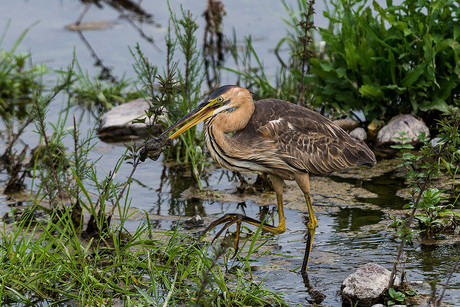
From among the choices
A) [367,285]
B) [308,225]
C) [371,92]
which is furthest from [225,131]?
[371,92]

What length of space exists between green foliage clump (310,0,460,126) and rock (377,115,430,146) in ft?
0.55

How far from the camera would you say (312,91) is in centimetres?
787

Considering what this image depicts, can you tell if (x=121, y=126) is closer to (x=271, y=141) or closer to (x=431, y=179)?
(x=271, y=141)

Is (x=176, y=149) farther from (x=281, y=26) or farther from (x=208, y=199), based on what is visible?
(x=281, y=26)

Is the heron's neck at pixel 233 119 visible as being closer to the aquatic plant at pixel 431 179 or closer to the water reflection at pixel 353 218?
the aquatic plant at pixel 431 179

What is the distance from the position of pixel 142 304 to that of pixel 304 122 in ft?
6.90

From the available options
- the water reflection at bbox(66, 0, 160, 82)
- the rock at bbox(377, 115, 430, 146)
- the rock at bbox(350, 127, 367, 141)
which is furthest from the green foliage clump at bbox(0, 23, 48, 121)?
the rock at bbox(377, 115, 430, 146)

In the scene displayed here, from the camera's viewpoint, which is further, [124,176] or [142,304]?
[124,176]

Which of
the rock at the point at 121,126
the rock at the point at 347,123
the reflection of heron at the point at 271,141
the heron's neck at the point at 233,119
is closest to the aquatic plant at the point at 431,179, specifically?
the reflection of heron at the point at 271,141

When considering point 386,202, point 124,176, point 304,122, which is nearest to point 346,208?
point 386,202

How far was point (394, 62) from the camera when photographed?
7.10m

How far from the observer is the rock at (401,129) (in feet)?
23.4

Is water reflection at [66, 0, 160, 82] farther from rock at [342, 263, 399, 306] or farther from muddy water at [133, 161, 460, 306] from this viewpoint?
rock at [342, 263, 399, 306]

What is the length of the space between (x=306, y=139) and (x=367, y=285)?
153cm
